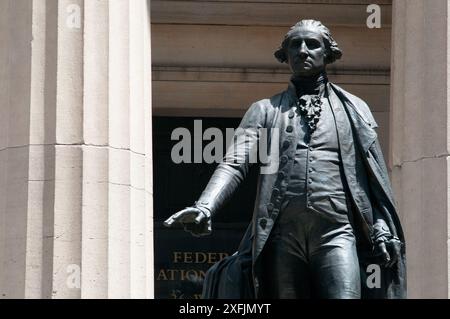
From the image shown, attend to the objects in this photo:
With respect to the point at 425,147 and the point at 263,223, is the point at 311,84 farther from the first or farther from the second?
the point at 425,147

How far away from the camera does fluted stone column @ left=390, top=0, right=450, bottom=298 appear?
22.9 meters

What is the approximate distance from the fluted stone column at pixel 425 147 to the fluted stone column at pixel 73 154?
8.92 ft

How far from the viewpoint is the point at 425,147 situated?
2334 centimetres

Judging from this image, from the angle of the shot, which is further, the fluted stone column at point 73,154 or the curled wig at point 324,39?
the fluted stone column at point 73,154

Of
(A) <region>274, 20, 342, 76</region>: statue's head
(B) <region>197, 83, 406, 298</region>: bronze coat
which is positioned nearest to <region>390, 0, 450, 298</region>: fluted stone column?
(B) <region>197, 83, 406, 298</region>: bronze coat

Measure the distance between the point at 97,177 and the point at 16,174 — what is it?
76cm

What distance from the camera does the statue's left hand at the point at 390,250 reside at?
59.6ft

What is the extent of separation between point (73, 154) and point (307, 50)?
370cm

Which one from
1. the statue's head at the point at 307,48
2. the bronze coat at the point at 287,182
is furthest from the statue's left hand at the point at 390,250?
the statue's head at the point at 307,48

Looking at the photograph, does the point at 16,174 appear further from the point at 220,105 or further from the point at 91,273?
the point at 220,105

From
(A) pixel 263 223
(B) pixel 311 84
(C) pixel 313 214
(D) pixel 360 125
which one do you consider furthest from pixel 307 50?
(A) pixel 263 223

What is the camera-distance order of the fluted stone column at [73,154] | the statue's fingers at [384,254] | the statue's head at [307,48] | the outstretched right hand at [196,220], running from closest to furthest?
the outstretched right hand at [196,220], the statue's fingers at [384,254], the statue's head at [307,48], the fluted stone column at [73,154]

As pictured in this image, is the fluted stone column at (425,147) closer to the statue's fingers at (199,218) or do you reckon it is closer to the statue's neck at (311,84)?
the statue's neck at (311,84)
